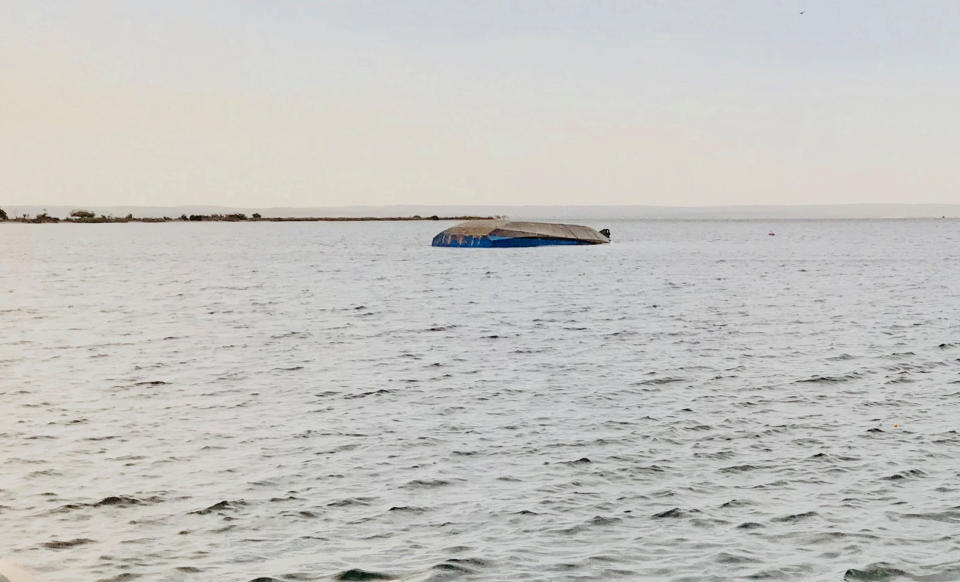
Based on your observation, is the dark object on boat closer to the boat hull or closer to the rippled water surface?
the boat hull

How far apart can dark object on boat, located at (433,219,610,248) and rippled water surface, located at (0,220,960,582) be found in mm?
97653

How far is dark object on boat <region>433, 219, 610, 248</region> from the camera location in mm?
151625

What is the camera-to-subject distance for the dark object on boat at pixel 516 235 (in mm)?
151625

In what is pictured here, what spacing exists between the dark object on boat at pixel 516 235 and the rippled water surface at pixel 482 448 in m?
97.7

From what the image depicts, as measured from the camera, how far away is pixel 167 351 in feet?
132

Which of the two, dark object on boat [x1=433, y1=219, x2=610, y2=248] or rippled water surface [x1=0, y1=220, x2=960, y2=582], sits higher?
dark object on boat [x1=433, y1=219, x2=610, y2=248]

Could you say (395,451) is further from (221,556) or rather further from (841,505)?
(841,505)

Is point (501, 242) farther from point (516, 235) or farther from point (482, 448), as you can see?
point (482, 448)

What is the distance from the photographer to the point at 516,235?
151m

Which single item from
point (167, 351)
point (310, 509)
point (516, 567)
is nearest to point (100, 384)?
point (167, 351)

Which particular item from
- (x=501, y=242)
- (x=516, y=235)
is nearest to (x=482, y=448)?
(x=516, y=235)

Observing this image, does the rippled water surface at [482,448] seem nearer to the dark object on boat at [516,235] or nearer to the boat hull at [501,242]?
the dark object on boat at [516,235]

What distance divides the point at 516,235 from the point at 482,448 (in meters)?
129

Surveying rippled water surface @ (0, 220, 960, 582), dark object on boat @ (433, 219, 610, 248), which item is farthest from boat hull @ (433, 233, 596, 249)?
rippled water surface @ (0, 220, 960, 582)
